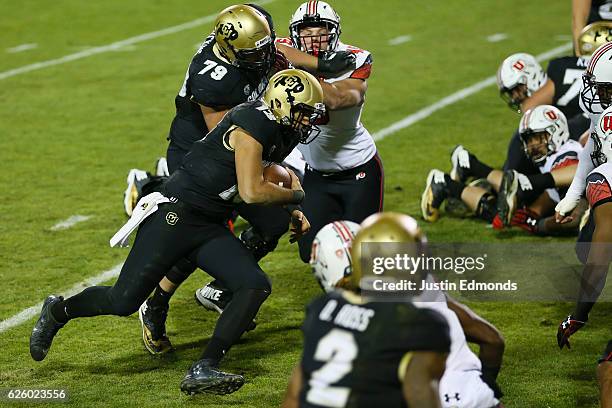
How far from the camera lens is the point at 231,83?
246 inches

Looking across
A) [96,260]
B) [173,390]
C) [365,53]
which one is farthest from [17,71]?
[173,390]

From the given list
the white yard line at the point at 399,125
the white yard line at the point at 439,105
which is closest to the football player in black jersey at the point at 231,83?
the white yard line at the point at 399,125

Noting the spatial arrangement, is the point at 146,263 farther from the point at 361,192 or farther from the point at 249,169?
the point at 361,192

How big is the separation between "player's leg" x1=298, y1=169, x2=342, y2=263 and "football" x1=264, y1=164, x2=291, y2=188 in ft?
3.23

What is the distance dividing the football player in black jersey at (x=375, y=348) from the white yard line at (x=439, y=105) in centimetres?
731

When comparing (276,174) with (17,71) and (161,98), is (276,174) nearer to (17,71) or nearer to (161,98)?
(161,98)

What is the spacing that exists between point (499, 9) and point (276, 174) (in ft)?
41.7

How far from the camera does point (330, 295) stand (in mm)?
3805

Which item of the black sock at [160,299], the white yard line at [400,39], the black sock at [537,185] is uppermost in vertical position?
the black sock at [160,299]

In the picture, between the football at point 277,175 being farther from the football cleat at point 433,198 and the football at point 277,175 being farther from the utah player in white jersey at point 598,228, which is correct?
the football cleat at point 433,198

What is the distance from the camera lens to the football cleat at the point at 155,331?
20.0 ft

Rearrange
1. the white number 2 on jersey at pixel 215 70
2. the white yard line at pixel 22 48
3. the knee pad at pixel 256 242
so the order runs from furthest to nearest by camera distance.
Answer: the white yard line at pixel 22 48 < the knee pad at pixel 256 242 < the white number 2 on jersey at pixel 215 70

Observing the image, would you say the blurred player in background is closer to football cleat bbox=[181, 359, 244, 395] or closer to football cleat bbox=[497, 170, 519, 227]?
→ football cleat bbox=[181, 359, 244, 395]

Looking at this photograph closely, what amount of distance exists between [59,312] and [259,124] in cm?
149
